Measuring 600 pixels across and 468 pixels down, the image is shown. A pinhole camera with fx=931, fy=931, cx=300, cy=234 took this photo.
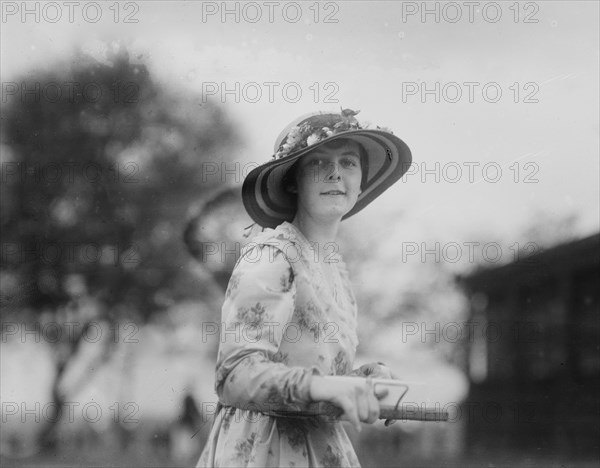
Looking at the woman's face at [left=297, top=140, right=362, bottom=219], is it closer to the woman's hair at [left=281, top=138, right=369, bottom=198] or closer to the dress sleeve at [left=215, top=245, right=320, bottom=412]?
the woman's hair at [left=281, top=138, right=369, bottom=198]

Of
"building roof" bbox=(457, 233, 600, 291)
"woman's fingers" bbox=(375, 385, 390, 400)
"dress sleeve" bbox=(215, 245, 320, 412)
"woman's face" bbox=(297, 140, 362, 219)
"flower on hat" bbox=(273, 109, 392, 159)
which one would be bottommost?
"woman's fingers" bbox=(375, 385, 390, 400)

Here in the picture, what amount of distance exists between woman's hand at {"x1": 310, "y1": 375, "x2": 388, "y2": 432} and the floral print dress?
3 cm

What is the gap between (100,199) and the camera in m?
5.09

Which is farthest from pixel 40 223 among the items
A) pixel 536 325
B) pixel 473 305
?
pixel 536 325

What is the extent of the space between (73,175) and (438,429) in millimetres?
2446

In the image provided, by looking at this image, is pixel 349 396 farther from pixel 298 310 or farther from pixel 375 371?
pixel 375 371

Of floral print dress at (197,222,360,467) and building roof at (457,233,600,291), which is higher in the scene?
building roof at (457,233,600,291)

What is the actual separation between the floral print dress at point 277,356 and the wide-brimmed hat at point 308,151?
13 cm

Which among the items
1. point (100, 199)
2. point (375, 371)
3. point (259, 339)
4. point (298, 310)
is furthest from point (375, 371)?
point (100, 199)

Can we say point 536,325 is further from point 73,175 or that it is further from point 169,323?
point 73,175

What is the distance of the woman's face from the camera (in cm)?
222

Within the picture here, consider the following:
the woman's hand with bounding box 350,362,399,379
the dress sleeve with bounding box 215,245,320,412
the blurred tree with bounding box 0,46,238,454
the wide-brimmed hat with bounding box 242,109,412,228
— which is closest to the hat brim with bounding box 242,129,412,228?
the wide-brimmed hat with bounding box 242,109,412,228

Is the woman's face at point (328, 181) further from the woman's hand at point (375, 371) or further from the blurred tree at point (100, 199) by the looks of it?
the blurred tree at point (100, 199)

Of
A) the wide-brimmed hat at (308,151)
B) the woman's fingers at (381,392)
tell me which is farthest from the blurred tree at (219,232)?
the woman's fingers at (381,392)
